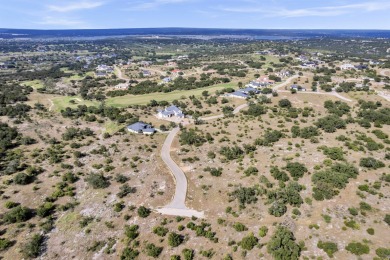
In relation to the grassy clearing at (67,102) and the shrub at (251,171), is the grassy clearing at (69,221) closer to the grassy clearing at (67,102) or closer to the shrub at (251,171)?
the shrub at (251,171)

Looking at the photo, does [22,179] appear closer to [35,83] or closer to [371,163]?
[371,163]

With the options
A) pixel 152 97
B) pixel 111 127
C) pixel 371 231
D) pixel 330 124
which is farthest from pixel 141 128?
pixel 371 231

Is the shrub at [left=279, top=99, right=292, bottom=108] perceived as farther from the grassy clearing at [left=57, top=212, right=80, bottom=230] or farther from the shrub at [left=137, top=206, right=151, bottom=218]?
the grassy clearing at [left=57, top=212, right=80, bottom=230]

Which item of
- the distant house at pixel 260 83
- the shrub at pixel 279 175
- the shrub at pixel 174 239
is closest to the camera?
the shrub at pixel 174 239

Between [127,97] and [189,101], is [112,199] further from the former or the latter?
[127,97]

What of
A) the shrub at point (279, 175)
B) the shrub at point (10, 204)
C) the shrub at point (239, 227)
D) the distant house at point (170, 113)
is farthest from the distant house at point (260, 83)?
the shrub at point (10, 204)

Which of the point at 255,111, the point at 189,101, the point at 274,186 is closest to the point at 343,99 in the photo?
the point at 255,111

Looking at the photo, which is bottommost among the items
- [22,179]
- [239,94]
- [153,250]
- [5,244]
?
[5,244]
